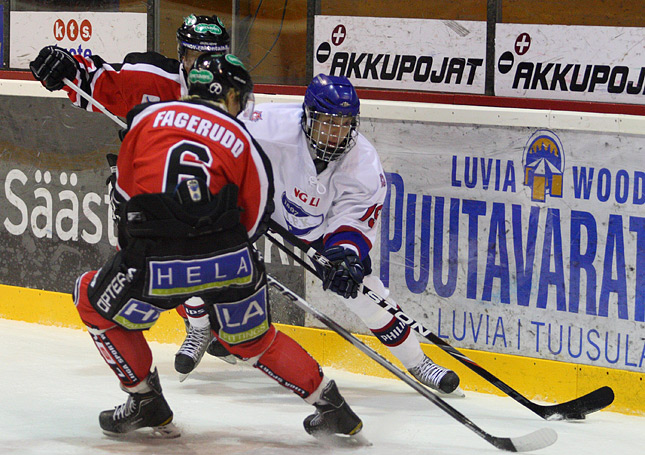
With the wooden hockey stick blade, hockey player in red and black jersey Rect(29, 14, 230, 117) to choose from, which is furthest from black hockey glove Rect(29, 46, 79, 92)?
the wooden hockey stick blade

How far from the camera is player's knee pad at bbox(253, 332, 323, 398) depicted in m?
2.93

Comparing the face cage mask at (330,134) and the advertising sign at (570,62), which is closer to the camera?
the face cage mask at (330,134)

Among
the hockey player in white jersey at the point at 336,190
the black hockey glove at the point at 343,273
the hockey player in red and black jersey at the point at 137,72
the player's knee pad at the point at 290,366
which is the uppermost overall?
the hockey player in red and black jersey at the point at 137,72

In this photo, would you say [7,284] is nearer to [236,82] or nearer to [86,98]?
[86,98]

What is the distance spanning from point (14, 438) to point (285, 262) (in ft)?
4.83

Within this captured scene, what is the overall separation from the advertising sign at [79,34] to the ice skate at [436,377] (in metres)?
1.93

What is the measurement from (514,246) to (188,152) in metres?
1.57

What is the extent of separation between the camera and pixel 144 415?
10.0 ft

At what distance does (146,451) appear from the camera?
302 cm

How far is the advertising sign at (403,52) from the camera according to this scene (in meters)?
4.05

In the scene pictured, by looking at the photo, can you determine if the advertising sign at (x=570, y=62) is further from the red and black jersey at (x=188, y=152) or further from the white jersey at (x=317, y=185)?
the red and black jersey at (x=188, y=152)

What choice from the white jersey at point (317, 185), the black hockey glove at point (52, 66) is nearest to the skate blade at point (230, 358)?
the white jersey at point (317, 185)

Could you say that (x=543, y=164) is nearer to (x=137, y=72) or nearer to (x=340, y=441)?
(x=340, y=441)

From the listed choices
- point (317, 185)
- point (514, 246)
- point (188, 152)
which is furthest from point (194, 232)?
point (514, 246)
